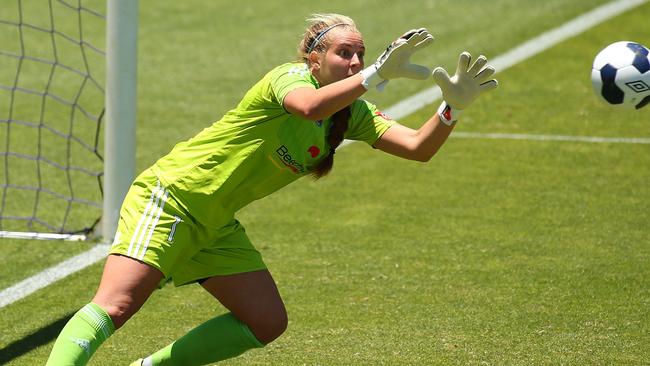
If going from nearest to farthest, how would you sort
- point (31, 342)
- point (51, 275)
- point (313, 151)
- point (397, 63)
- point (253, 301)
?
1. point (397, 63)
2. point (313, 151)
3. point (253, 301)
4. point (31, 342)
5. point (51, 275)

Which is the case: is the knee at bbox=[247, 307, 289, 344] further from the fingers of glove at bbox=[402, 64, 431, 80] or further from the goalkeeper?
the fingers of glove at bbox=[402, 64, 431, 80]

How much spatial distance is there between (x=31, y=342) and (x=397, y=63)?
279 centimetres

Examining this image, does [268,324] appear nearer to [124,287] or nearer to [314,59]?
[124,287]

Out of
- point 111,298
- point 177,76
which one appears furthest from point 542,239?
point 177,76

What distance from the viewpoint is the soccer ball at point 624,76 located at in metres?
5.38

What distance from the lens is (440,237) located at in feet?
26.4

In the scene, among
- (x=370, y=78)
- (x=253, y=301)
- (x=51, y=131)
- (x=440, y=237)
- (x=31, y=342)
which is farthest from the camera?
(x=51, y=131)

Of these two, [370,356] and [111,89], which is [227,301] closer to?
[370,356]

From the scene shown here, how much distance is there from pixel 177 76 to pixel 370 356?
7.63 meters

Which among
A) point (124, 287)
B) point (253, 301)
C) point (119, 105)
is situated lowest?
point (119, 105)

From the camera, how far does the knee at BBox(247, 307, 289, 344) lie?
492 cm

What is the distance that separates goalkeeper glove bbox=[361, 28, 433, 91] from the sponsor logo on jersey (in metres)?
0.52

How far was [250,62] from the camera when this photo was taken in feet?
43.6

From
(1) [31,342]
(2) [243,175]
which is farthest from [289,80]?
(1) [31,342]
